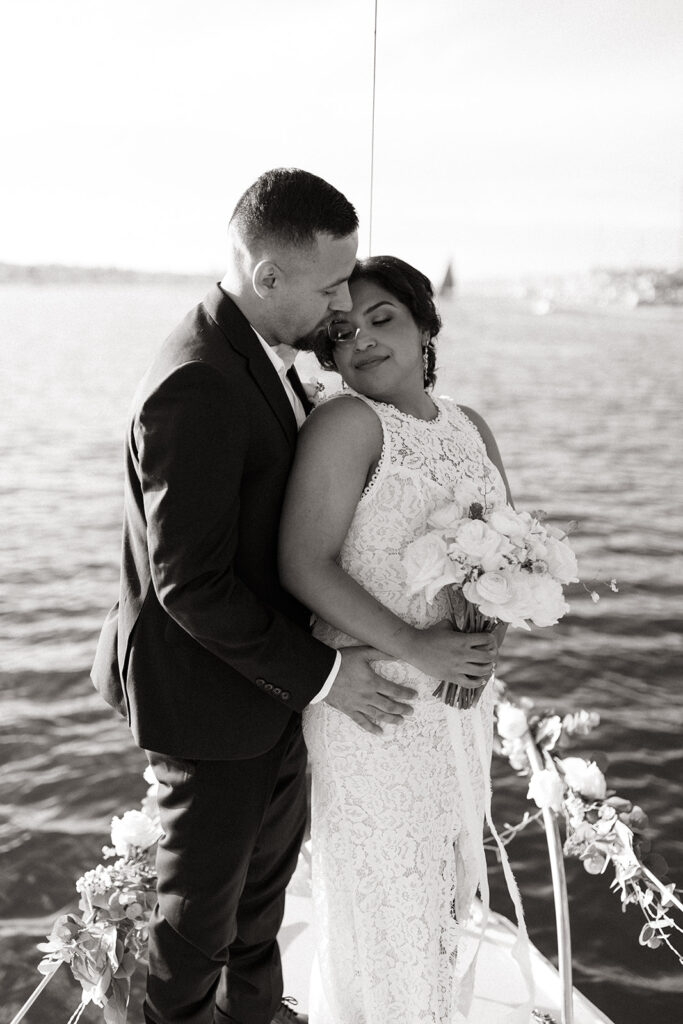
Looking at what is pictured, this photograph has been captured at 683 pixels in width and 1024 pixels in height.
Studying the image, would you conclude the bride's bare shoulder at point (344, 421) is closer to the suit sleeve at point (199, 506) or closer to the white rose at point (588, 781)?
the suit sleeve at point (199, 506)

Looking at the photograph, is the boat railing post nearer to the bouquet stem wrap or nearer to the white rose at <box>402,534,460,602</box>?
the bouquet stem wrap

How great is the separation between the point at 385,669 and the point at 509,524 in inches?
18.6

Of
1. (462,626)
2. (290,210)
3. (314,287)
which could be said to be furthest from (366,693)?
(290,210)

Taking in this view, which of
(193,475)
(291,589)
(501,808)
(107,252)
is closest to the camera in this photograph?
(193,475)

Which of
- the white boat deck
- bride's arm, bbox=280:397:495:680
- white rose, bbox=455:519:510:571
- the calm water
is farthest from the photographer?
the calm water

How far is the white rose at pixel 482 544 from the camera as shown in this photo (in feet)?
5.91

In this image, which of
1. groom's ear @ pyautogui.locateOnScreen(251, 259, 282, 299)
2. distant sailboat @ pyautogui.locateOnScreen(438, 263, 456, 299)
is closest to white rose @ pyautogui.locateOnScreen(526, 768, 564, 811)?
groom's ear @ pyautogui.locateOnScreen(251, 259, 282, 299)

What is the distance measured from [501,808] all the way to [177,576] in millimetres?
4635

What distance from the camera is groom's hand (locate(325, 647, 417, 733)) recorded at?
1.98 meters

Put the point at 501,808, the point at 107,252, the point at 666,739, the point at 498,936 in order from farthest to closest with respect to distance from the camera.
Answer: the point at 107,252 < the point at 666,739 < the point at 501,808 < the point at 498,936

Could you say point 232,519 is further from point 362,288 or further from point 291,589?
point 362,288

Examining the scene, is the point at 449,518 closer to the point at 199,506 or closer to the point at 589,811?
the point at 199,506

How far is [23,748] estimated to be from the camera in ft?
22.6

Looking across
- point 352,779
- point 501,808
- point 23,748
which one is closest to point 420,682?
point 352,779
